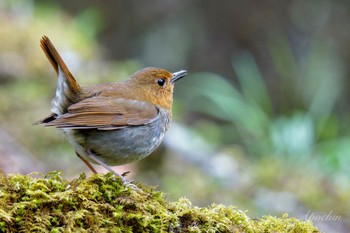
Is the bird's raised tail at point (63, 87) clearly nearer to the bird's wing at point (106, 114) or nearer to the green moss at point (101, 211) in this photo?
the bird's wing at point (106, 114)

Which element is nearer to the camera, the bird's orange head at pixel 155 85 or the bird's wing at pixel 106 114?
the bird's wing at pixel 106 114

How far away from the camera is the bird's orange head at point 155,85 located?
14.7 feet

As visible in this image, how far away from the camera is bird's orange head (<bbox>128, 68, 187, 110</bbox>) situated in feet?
14.7

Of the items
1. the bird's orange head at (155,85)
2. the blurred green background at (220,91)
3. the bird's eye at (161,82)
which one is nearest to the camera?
the bird's orange head at (155,85)

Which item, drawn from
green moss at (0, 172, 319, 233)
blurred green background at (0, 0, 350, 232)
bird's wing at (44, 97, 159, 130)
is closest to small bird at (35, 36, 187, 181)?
bird's wing at (44, 97, 159, 130)

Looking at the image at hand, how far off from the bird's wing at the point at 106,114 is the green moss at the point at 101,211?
35.5 inches

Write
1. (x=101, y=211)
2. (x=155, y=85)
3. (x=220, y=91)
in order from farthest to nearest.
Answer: (x=220, y=91) → (x=155, y=85) → (x=101, y=211)

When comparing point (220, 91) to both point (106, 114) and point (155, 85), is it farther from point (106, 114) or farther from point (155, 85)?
point (106, 114)

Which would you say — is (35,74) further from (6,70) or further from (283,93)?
(283,93)

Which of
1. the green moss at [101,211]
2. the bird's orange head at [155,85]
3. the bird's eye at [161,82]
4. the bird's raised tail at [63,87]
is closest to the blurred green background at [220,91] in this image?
the bird's raised tail at [63,87]

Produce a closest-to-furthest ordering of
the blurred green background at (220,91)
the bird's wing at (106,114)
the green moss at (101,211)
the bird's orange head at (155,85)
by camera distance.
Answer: the green moss at (101,211)
the bird's wing at (106,114)
the bird's orange head at (155,85)
the blurred green background at (220,91)

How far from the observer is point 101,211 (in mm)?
2617

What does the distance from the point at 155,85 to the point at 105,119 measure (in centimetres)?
86

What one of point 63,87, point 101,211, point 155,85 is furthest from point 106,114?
point 101,211
